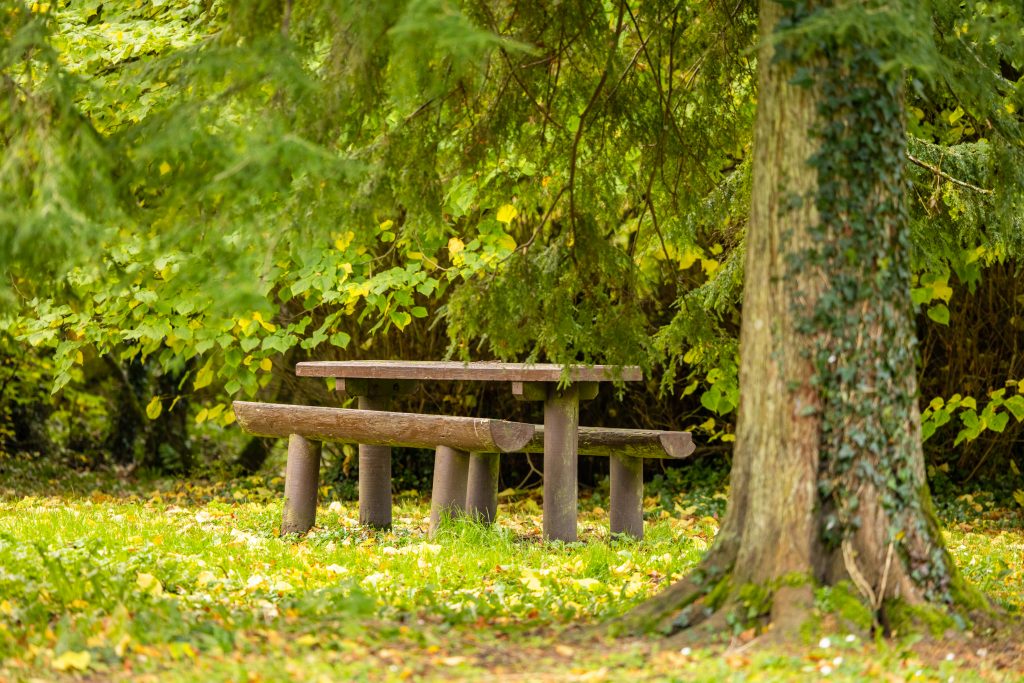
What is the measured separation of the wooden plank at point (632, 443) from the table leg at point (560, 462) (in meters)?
0.22

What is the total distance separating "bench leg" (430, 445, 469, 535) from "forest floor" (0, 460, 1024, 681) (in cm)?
13

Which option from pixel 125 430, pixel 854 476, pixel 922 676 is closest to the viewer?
pixel 922 676

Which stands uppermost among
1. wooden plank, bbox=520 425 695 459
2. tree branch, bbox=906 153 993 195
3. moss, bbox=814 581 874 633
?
tree branch, bbox=906 153 993 195

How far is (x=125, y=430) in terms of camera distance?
41.3 ft

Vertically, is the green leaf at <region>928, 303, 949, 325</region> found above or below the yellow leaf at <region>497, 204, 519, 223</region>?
below

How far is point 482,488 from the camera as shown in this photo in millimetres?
7102

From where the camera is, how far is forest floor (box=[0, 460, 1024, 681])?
3562 millimetres

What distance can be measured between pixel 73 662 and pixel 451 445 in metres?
3.13

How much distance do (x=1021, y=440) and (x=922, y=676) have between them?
680cm

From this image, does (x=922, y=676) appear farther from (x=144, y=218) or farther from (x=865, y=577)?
(x=144, y=218)

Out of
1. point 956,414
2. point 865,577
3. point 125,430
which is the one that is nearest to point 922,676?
point 865,577

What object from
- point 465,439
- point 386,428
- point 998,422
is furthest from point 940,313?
point 386,428

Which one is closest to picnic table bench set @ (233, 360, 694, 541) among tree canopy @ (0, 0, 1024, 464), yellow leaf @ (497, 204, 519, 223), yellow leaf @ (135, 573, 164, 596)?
tree canopy @ (0, 0, 1024, 464)

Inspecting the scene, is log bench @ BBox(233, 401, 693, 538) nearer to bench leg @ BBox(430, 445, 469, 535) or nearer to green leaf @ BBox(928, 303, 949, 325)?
bench leg @ BBox(430, 445, 469, 535)
